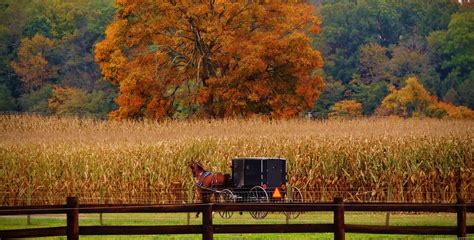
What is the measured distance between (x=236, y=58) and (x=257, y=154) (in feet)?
79.3

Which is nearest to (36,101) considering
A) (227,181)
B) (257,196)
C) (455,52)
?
(455,52)

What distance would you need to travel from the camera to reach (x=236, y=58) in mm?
67812

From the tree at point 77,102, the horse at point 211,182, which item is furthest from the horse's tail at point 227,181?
the tree at point 77,102

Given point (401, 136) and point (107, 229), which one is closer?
point (107, 229)

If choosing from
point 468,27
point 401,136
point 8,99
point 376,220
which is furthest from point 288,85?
point 468,27

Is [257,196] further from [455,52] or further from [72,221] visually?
[455,52]

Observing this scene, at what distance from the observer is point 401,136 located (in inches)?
1740

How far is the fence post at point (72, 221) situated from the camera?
2139 cm

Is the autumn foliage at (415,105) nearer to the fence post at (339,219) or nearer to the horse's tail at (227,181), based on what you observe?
the horse's tail at (227,181)

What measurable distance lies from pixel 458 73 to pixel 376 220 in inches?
3258

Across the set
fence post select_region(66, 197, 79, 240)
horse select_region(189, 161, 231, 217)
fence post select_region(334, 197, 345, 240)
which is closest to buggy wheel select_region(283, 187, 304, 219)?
horse select_region(189, 161, 231, 217)

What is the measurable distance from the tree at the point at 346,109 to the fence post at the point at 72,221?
79216mm

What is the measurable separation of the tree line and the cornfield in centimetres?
2105

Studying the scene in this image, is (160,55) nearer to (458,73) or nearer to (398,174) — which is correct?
(398,174)
